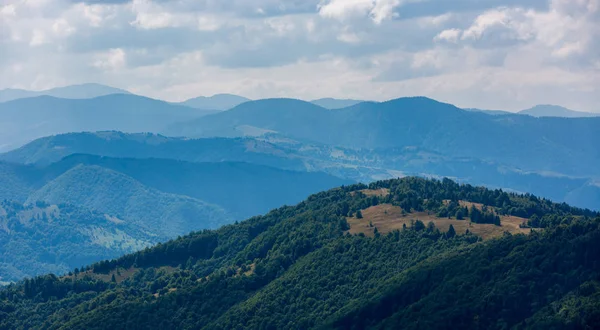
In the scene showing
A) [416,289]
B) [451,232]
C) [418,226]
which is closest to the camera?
[416,289]

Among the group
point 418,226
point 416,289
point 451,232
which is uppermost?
point 418,226

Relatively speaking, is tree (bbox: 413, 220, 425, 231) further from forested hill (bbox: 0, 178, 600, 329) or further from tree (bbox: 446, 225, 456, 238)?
tree (bbox: 446, 225, 456, 238)

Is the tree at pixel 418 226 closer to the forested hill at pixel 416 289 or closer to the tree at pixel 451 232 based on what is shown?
the forested hill at pixel 416 289

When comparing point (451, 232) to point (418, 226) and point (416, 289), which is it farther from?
point (416, 289)

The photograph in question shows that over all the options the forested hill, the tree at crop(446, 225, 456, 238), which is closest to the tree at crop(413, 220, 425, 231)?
the forested hill

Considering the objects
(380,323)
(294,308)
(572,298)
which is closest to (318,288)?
(294,308)

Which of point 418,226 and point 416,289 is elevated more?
point 418,226

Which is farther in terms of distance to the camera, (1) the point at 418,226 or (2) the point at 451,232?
(1) the point at 418,226

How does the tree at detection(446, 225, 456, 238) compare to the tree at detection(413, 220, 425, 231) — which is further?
the tree at detection(413, 220, 425, 231)

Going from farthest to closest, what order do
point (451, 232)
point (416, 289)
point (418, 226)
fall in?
point (418, 226) → point (451, 232) → point (416, 289)

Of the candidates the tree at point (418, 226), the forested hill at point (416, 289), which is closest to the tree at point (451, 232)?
the forested hill at point (416, 289)

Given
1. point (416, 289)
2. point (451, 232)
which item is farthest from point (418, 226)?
point (416, 289)

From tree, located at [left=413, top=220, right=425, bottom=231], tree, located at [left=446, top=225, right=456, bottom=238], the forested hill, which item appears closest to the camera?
the forested hill

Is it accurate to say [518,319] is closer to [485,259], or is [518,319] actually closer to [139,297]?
[485,259]
